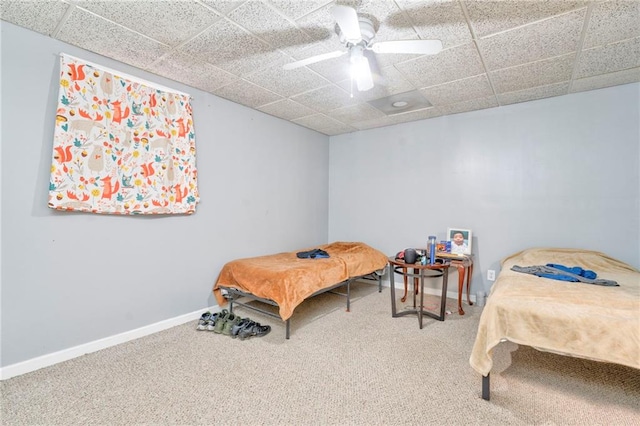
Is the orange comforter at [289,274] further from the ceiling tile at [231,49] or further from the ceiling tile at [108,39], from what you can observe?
the ceiling tile at [108,39]

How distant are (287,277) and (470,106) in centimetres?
289

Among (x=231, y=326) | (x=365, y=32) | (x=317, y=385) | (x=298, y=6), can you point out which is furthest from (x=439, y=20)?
(x=231, y=326)

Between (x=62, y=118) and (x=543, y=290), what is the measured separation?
11.4 feet

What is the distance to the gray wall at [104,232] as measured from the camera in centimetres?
192

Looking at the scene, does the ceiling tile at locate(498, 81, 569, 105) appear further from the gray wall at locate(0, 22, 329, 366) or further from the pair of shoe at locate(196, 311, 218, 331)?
the pair of shoe at locate(196, 311, 218, 331)

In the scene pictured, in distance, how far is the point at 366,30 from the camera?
1868mm

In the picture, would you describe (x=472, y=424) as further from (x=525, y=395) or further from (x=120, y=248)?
(x=120, y=248)

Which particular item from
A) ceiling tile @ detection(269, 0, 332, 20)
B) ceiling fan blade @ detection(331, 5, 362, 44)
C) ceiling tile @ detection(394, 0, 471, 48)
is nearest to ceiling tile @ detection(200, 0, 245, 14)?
ceiling tile @ detection(269, 0, 332, 20)

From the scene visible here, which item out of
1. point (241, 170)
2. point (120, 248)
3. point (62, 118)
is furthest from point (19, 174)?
point (241, 170)

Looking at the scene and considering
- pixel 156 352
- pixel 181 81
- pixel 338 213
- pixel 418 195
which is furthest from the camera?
pixel 338 213

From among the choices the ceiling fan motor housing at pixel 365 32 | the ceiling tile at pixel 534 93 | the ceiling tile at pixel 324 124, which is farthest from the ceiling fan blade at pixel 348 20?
the ceiling tile at pixel 534 93

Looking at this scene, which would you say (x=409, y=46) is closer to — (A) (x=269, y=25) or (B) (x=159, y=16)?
(A) (x=269, y=25)

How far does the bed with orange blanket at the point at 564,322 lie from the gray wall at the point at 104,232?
2570mm

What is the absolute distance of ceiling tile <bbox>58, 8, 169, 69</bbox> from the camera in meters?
1.89
